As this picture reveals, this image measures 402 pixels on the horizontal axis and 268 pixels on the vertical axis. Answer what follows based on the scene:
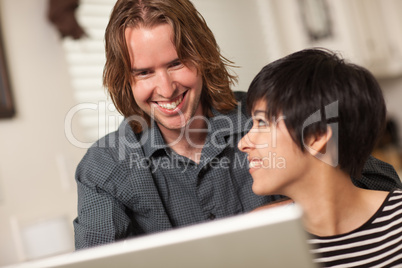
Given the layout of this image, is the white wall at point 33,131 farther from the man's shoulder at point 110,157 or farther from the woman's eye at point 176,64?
the woman's eye at point 176,64

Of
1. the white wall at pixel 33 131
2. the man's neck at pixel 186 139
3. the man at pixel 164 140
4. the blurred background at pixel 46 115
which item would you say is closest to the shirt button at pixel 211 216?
the man at pixel 164 140

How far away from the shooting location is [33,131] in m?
2.20

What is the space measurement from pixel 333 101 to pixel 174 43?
0.46 meters

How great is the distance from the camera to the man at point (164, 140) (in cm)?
121

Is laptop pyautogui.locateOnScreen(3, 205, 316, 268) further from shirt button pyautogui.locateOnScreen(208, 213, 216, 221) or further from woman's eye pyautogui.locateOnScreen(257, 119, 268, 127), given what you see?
shirt button pyautogui.locateOnScreen(208, 213, 216, 221)

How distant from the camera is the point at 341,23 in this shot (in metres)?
3.22

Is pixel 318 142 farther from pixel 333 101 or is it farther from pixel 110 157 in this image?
pixel 110 157

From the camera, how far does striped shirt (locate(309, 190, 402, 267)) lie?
96 cm

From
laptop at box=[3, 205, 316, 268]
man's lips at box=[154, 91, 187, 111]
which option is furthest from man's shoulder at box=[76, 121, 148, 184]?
laptop at box=[3, 205, 316, 268]

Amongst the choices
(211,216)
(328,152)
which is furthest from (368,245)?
(211,216)

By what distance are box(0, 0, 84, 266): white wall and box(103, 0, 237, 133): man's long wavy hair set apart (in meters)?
0.94

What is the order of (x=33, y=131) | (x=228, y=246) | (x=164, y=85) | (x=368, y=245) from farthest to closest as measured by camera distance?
(x=33, y=131)
(x=164, y=85)
(x=368, y=245)
(x=228, y=246)

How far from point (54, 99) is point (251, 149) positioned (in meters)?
1.50

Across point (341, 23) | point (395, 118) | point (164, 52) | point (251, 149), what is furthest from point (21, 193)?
point (395, 118)
